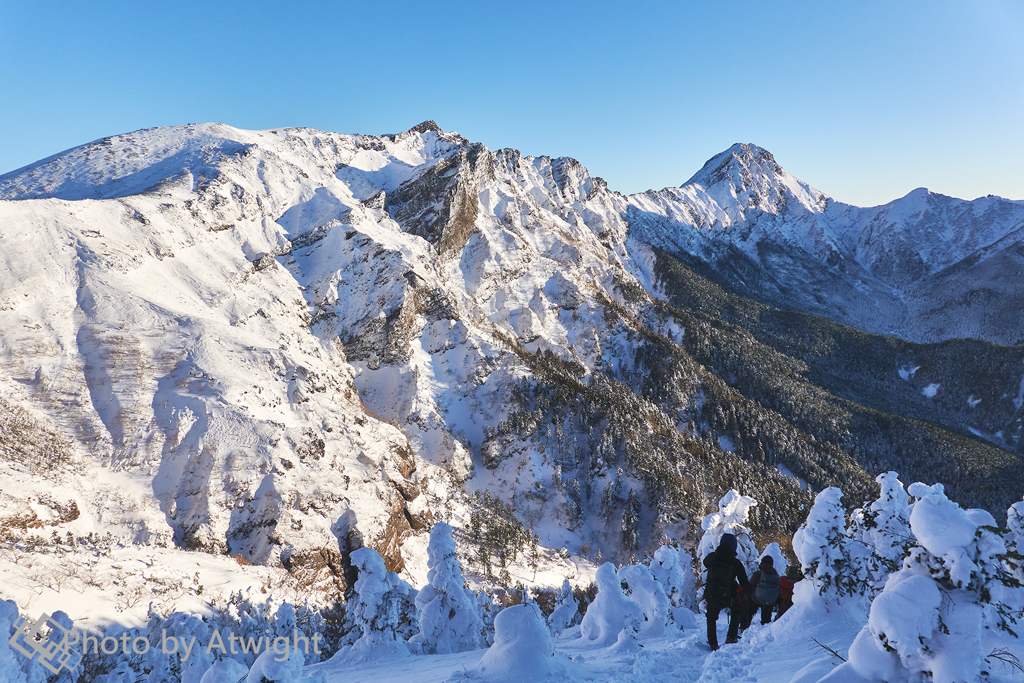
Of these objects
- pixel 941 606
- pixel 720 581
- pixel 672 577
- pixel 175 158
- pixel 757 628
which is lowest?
pixel 672 577

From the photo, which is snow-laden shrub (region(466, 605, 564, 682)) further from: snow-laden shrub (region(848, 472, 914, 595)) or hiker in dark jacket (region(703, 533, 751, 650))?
snow-laden shrub (region(848, 472, 914, 595))

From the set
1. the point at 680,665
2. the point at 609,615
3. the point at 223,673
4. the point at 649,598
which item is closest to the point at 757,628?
the point at 680,665

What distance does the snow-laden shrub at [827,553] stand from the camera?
30.9ft

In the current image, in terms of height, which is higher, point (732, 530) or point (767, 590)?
point (767, 590)

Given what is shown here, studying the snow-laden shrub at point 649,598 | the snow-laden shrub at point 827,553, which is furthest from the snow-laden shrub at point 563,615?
the snow-laden shrub at point 827,553

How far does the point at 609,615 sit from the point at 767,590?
5.04 metres

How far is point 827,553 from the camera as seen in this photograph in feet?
32.7

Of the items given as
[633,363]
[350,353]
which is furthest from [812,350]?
[350,353]

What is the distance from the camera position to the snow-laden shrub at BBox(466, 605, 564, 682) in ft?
24.0

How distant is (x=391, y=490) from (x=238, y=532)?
14460 mm

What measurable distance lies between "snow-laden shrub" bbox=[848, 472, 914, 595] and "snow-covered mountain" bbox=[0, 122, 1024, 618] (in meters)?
39.5

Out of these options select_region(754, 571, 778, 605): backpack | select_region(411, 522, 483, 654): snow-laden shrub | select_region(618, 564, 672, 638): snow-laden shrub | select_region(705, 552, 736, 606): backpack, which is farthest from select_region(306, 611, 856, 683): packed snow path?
select_region(411, 522, 483, 654): snow-laden shrub

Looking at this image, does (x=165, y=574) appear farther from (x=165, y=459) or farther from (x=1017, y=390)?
(x=1017, y=390)

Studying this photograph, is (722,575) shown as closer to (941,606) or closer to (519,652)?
(519,652)
